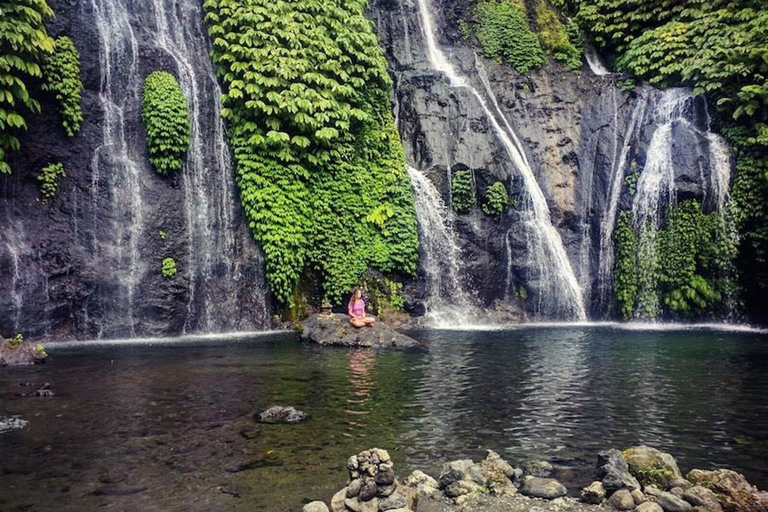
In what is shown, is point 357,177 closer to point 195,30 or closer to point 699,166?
point 195,30

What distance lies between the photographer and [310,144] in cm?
1958

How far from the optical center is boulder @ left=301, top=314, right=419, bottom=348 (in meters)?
15.2

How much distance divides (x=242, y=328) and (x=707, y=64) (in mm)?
18318

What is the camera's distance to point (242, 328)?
18.2 metres

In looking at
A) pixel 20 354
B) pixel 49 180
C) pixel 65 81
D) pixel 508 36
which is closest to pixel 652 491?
pixel 20 354

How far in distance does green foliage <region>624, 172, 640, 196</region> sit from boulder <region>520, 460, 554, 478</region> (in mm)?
17737

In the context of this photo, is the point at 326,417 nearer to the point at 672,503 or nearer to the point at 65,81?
the point at 672,503

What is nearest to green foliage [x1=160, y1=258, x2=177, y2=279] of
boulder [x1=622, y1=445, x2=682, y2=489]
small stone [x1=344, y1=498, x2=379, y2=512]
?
small stone [x1=344, y1=498, x2=379, y2=512]

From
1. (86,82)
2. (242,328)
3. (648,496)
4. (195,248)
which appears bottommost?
(648,496)

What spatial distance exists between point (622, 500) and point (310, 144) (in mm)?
15907

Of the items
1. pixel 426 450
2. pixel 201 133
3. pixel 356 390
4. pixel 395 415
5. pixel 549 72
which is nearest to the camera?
pixel 426 450

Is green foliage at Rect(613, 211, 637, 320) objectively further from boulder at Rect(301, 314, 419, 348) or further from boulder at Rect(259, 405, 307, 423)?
boulder at Rect(259, 405, 307, 423)

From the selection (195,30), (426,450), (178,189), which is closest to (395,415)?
(426,450)

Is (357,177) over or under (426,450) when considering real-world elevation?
over
